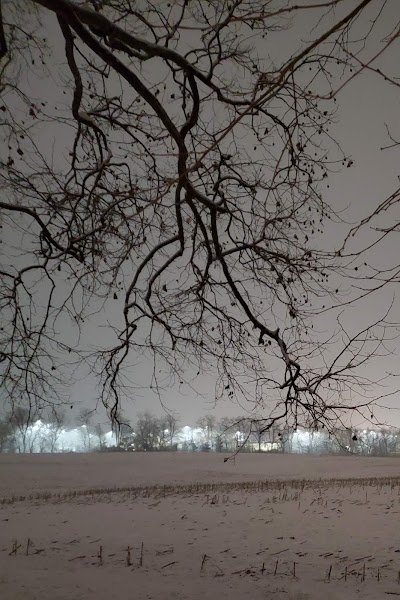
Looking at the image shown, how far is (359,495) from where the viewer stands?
11.8m

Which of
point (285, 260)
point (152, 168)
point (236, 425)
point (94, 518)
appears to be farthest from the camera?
point (94, 518)

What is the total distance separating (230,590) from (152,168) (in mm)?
4136

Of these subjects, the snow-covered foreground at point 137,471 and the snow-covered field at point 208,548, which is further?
the snow-covered foreground at point 137,471

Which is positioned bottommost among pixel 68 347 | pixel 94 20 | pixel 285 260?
pixel 68 347

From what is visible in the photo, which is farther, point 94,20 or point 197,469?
point 197,469

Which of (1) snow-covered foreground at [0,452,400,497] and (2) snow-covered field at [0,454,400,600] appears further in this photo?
(1) snow-covered foreground at [0,452,400,497]

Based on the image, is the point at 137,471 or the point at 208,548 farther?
the point at 137,471

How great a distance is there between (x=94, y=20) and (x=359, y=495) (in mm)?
11871

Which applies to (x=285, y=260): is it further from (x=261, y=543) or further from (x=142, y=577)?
(x=261, y=543)

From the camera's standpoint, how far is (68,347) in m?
4.51

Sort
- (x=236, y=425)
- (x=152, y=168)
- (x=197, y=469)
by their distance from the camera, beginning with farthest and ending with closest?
(x=197, y=469) → (x=152, y=168) → (x=236, y=425)

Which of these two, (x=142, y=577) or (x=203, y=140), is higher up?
(x=203, y=140)

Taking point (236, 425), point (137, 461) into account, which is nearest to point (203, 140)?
point (236, 425)

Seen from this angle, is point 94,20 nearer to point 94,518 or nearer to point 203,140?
point 203,140
